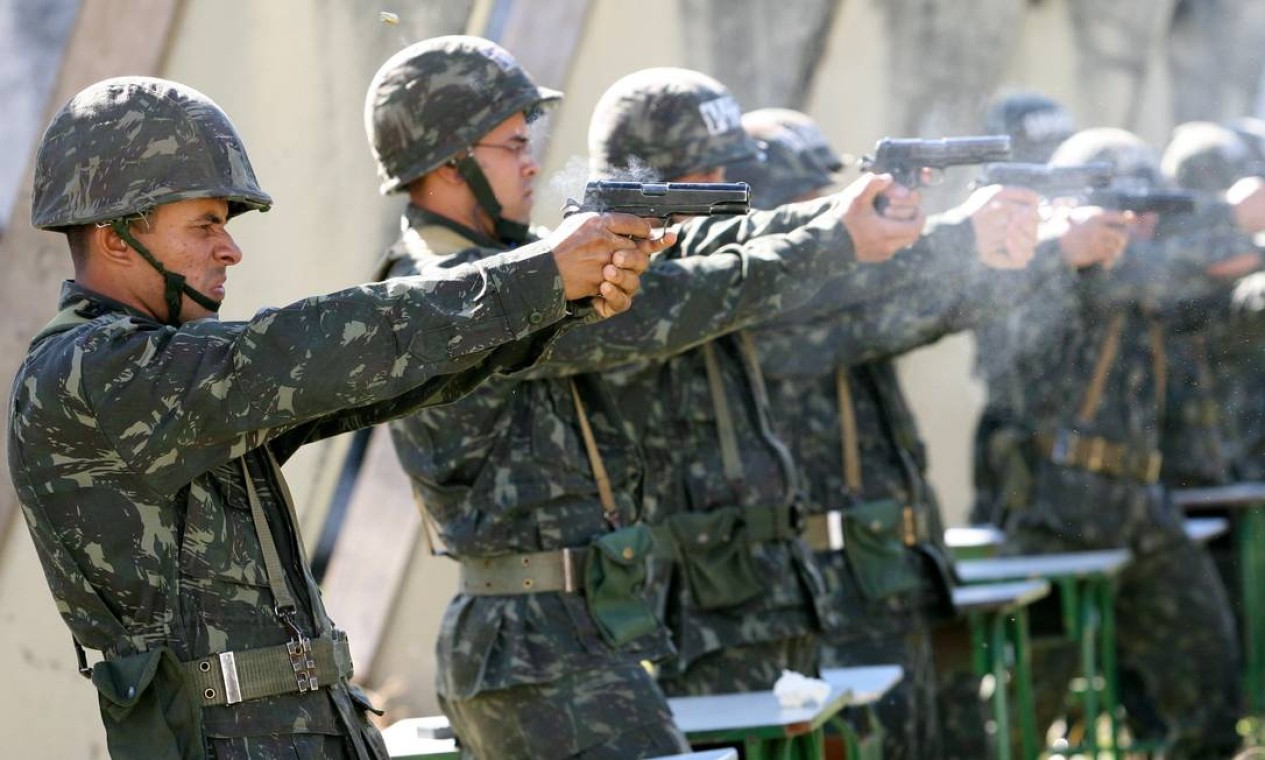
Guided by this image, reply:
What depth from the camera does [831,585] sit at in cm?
672

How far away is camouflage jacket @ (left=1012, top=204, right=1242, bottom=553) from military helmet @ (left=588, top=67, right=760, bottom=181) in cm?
307

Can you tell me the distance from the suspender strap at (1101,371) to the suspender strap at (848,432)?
2.02m

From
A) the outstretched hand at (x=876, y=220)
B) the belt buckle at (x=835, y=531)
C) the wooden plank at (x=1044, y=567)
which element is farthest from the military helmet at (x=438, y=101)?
the wooden plank at (x=1044, y=567)

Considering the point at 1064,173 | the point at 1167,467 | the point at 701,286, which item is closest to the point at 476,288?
the point at 701,286

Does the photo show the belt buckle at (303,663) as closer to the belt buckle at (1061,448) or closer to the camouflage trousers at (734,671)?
the camouflage trousers at (734,671)

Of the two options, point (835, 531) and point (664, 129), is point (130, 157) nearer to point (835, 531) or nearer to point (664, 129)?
point (664, 129)

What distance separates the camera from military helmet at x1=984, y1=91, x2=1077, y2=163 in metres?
10.5

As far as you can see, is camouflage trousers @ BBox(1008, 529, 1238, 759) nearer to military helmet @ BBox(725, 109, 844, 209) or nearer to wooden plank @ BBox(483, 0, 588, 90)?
military helmet @ BBox(725, 109, 844, 209)

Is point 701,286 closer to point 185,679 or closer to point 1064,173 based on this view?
point 185,679

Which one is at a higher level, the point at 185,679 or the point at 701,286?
the point at 701,286

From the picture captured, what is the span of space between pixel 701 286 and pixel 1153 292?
4729mm

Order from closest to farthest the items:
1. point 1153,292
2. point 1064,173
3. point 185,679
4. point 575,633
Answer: point 185,679
point 575,633
point 1064,173
point 1153,292

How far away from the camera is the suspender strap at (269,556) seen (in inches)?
136

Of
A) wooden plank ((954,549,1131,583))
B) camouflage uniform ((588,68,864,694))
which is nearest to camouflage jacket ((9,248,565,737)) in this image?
camouflage uniform ((588,68,864,694))
